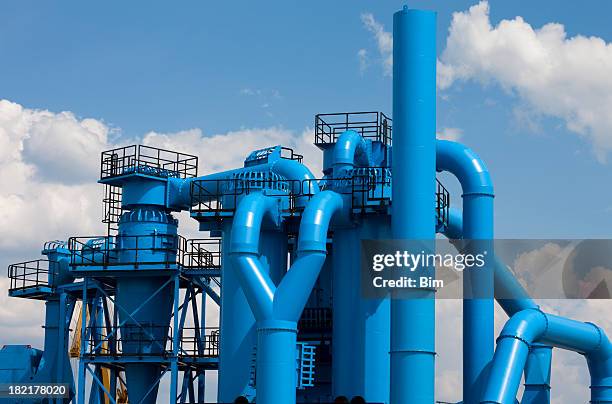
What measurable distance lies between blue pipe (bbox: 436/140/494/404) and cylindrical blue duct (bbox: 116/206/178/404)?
14.1 meters

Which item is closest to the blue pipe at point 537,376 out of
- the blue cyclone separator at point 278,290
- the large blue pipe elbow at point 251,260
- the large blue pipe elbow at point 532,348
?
the large blue pipe elbow at point 532,348

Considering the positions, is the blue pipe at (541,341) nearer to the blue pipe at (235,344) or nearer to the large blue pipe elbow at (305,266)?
the large blue pipe elbow at (305,266)

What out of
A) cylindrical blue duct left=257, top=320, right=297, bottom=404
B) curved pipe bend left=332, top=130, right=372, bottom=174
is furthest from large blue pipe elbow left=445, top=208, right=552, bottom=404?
cylindrical blue duct left=257, top=320, right=297, bottom=404

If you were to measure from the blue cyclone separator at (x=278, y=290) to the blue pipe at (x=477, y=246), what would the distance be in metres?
5.75

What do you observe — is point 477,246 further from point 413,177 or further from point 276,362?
point 276,362

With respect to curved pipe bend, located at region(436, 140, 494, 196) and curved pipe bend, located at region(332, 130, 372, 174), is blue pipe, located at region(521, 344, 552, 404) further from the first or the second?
curved pipe bend, located at region(332, 130, 372, 174)

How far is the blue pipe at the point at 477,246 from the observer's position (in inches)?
1734

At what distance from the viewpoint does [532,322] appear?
44094 millimetres

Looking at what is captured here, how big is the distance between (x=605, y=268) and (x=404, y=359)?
13303 millimetres

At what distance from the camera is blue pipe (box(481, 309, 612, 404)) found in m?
40.8

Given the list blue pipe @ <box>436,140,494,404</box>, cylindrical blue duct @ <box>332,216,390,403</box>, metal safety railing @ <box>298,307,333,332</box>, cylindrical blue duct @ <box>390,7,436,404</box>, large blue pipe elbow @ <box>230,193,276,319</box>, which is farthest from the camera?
metal safety railing @ <box>298,307,333,332</box>

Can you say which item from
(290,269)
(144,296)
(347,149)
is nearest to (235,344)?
(290,269)

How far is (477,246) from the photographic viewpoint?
44969 mm

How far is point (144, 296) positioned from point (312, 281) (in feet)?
50.6
